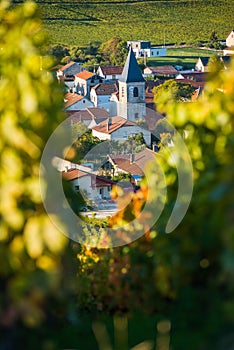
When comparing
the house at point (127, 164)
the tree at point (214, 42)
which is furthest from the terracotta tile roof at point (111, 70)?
the house at point (127, 164)

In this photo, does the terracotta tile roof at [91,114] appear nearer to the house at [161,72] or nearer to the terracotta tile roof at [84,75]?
the terracotta tile roof at [84,75]

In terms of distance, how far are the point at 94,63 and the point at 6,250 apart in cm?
3814

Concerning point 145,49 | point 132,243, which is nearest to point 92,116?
point 145,49

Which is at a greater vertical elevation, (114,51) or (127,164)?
(127,164)

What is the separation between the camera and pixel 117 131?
23812 mm

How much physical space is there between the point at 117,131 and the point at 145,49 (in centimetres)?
1814

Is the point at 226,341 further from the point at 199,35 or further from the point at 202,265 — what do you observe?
the point at 199,35

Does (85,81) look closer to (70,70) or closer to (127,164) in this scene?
(70,70)

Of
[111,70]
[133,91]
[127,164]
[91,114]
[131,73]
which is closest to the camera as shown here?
[127,164]

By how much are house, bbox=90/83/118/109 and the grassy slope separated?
1208cm

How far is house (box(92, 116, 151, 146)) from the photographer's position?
928 inches

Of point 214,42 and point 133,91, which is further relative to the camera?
point 214,42

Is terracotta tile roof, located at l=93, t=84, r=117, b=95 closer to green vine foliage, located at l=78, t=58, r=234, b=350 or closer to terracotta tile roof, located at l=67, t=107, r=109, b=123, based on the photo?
terracotta tile roof, located at l=67, t=107, r=109, b=123

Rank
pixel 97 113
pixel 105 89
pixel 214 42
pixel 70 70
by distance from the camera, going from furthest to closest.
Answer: pixel 214 42 → pixel 70 70 → pixel 105 89 → pixel 97 113
